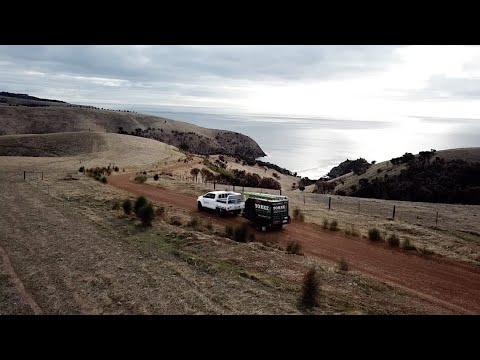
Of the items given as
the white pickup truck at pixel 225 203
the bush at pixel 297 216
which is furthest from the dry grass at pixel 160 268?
the white pickup truck at pixel 225 203

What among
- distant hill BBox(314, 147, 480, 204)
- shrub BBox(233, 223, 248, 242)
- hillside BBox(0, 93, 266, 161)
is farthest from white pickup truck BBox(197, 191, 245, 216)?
hillside BBox(0, 93, 266, 161)

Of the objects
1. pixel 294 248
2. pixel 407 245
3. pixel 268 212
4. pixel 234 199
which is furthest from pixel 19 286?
pixel 407 245

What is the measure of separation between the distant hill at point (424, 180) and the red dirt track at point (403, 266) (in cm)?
2766

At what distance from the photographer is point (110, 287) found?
44.7ft

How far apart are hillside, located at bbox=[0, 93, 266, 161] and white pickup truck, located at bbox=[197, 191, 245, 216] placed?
289 feet

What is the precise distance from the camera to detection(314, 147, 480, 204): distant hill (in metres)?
46.9

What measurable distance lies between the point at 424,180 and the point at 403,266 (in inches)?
1439

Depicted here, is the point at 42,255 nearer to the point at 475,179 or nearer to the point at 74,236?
the point at 74,236

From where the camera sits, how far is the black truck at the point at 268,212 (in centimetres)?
2425

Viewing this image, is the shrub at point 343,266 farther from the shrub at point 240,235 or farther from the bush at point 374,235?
the bush at point 374,235

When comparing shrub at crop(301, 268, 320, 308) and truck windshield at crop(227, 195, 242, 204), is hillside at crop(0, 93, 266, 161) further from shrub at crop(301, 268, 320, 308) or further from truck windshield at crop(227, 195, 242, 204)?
shrub at crop(301, 268, 320, 308)

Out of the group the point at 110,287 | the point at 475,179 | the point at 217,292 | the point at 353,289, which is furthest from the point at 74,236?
the point at 475,179

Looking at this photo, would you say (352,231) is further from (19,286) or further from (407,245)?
(19,286)

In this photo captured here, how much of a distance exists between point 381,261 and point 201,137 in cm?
14639
